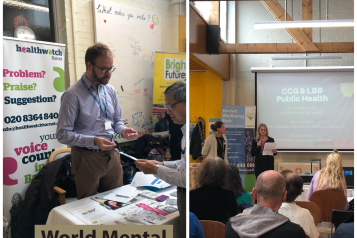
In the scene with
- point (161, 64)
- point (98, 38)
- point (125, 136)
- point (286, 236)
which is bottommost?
point (286, 236)

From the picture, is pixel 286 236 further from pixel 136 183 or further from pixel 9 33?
pixel 9 33

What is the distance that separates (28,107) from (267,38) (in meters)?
6.06

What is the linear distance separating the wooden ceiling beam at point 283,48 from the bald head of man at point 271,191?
3.55 metres

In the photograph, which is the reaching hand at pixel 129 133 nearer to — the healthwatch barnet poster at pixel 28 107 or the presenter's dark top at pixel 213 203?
the healthwatch barnet poster at pixel 28 107

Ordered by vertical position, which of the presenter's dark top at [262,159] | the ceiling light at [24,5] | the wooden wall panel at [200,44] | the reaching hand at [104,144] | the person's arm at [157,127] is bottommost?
the presenter's dark top at [262,159]

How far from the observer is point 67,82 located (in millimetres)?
1476

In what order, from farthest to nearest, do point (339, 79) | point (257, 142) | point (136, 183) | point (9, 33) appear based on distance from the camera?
point (339, 79), point (257, 142), point (136, 183), point (9, 33)

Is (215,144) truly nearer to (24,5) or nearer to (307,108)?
(307,108)

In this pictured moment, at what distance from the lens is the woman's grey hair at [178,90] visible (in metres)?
1.59

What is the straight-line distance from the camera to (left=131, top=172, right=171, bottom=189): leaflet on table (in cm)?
159

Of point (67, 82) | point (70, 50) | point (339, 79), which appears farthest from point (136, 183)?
point (339, 79)

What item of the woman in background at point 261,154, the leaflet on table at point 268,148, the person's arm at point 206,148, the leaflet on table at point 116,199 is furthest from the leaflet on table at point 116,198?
the leaflet on table at point 268,148

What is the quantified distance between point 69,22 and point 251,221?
145cm

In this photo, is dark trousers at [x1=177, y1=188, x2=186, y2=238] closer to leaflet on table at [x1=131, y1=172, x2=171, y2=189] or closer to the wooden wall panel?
leaflet on table at [x1=131, y1=172, x2=171, y2=189]
